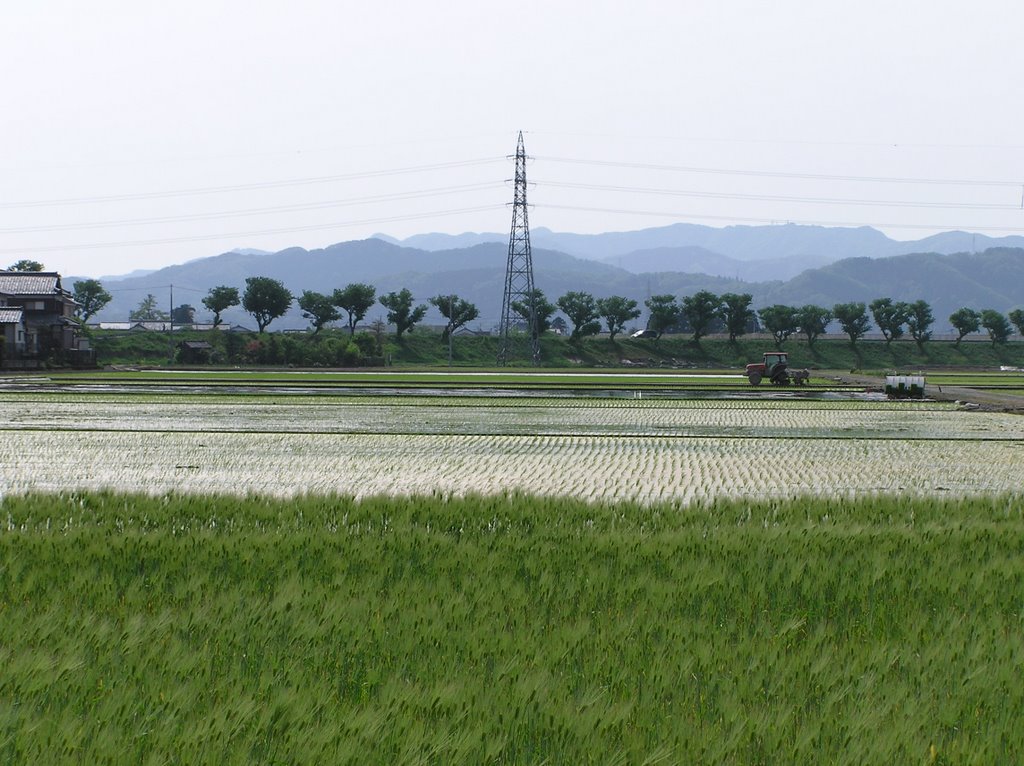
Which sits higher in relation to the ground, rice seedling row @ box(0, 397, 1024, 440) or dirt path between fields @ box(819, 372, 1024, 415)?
rice seedling row @ box(0, 397, 1024, 440)

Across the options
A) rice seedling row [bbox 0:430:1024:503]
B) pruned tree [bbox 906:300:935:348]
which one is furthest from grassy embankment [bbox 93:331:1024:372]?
Result: rice seedling row [bbox 0:430:1024:503]

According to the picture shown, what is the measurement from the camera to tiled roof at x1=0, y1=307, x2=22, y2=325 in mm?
67000

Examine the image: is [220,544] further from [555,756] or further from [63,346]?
[63,346]

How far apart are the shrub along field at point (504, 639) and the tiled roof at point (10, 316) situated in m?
63.1

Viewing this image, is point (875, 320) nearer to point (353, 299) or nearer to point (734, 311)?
point (734, 311)

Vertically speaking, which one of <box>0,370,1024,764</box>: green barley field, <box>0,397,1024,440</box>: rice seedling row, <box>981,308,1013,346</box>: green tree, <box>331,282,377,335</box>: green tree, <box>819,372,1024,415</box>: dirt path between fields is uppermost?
<box>331,282,377,335</box>: green tree

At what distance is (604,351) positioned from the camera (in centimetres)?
10619

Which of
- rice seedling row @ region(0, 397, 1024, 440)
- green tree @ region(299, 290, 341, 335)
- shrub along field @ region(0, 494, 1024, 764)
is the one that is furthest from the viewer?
green tree @ region(299, 290, 341, 335)

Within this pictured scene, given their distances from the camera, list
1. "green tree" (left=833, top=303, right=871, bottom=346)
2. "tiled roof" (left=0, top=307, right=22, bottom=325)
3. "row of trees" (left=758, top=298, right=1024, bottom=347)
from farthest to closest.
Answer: "green tree" (left=833, top=303, right=871, bottom=346) → "row of trees" (left=758, top=298, right=1024, bottom=347) → "tiled roof" (left=0, top=307, right=22, bottom=325)

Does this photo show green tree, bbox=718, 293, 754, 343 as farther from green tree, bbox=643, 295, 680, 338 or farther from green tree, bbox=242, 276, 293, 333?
green tree, bbox=242, 276, 293, 333

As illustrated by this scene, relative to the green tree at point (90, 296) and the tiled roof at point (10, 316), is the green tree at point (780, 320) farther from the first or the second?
the green tree at point (90, 296)

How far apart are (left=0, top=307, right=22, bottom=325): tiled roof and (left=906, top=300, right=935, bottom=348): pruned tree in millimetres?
89979

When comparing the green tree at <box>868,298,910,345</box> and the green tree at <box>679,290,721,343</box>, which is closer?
the green tree at <box>679,290,721,343</box>

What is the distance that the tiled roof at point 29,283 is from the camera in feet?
255
